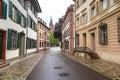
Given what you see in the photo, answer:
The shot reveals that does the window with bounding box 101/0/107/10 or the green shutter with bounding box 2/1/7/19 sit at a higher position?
the window with bounding box 101/0/107/10

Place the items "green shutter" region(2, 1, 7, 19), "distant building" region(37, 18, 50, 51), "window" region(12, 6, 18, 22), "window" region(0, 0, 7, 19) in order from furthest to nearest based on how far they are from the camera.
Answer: "distant building" region(37, 18, 50, 51), "window" region(12, 6, 18, 22), "green shutter" region(2, 1, 7, 19), "window" region(0, 0, 7, 19)

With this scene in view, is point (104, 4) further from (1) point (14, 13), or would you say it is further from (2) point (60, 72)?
(2) point (60, 72)

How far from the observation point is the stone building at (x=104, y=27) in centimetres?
1395

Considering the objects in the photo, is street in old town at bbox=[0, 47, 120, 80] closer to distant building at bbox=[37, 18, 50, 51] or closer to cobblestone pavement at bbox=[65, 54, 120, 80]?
cobblestone pavement at bbox=[65, 54, 120, 80]

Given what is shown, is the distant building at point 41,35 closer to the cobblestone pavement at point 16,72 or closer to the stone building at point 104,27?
the stone building at point 104,27

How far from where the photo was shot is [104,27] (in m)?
17.0

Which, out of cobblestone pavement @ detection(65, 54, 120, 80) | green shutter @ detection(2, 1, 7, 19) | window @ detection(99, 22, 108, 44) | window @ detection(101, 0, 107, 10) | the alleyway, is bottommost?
the alleyway

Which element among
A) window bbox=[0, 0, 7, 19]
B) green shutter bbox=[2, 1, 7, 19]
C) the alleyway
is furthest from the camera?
green shutter bbox=[2, 1, 7, 19]

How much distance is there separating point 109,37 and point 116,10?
2.69m

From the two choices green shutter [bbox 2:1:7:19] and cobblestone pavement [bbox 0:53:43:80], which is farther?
green shutter [bbox 2:1:7:19]

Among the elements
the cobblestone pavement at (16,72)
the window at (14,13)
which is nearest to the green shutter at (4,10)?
the window at (14,13)

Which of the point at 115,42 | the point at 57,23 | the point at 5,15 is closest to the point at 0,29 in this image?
the point at 5,15

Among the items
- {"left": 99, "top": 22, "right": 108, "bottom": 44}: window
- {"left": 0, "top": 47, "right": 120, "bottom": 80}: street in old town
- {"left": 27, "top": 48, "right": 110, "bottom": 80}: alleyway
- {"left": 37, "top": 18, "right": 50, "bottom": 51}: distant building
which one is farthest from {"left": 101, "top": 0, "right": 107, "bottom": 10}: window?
{"left": 37, "top": 18, "right": 50, "bottom": 51}: distant building

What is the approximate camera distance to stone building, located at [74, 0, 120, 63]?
14.0 metres
